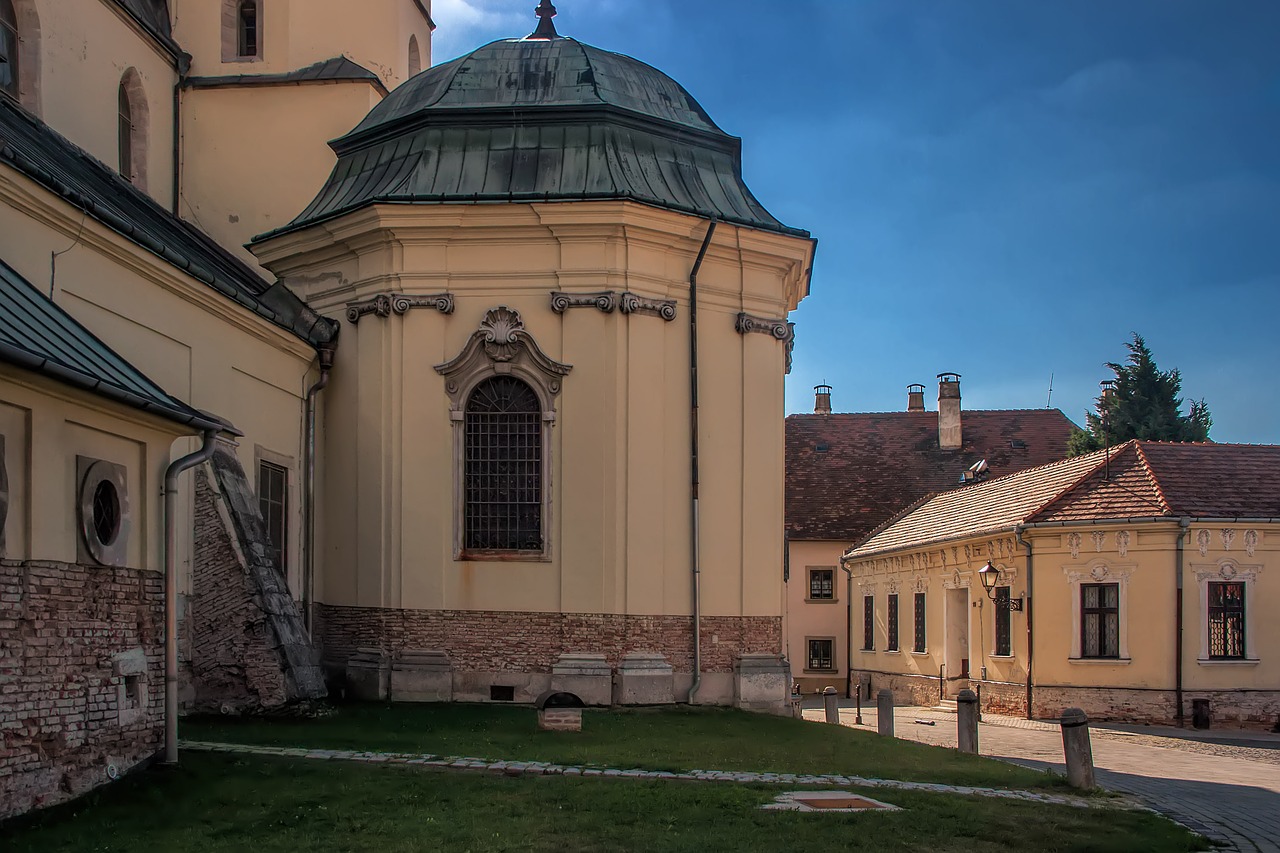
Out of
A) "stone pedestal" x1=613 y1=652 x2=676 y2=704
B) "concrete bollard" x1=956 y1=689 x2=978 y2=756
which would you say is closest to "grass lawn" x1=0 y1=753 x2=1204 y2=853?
"concrete bollard" x1=956 y1=689 x2=978 y2=756

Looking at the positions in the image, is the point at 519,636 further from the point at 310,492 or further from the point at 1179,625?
the point at 1179,625

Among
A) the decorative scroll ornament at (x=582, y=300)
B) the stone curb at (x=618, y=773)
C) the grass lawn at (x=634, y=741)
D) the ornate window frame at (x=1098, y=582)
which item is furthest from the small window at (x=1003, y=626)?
the stone curb at (x=618, y=773)

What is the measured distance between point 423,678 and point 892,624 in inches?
859

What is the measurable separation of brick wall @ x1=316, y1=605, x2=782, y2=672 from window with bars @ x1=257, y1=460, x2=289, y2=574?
4.68 ft

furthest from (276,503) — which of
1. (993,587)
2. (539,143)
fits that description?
(993,587)

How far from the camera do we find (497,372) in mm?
18953

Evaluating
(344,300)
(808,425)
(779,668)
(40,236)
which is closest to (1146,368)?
(808,425)

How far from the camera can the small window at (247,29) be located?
23.8 m

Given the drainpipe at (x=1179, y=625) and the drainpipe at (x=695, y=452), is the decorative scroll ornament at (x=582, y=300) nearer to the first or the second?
the drainpipe at (x=695, y=452)

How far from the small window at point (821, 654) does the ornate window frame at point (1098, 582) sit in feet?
46.8

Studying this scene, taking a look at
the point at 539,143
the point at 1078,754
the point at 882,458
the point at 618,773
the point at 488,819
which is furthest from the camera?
the point at 882,458

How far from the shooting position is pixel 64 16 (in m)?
19.6

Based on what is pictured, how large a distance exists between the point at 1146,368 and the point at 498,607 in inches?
1177

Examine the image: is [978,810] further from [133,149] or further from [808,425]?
[808,425]
